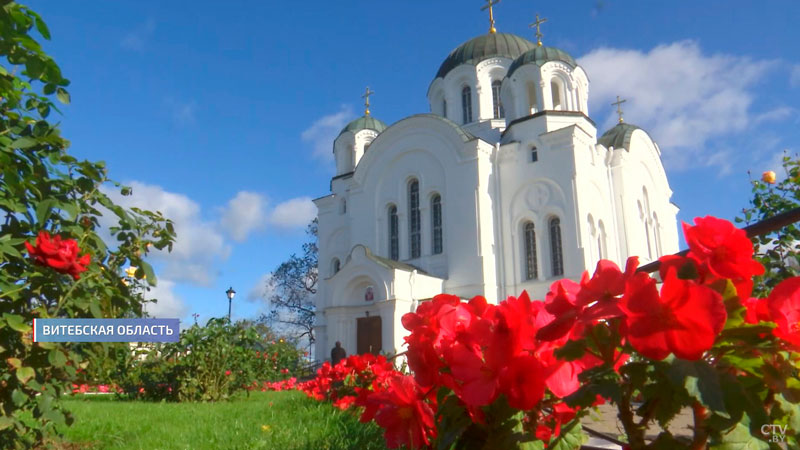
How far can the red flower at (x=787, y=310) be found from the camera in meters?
0.84

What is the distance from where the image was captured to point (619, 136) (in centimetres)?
2184

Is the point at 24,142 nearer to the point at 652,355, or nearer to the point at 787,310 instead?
the point at 652,355

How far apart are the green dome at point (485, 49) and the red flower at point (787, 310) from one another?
75.3 ft

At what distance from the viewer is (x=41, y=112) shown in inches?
104

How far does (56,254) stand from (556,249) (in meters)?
16.7

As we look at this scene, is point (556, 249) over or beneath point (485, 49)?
beneath

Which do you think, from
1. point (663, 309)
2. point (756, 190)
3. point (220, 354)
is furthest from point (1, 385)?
point (756, 190)

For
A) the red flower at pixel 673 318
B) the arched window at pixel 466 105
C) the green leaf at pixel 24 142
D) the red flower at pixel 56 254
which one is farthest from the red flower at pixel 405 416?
the arched window at pixel 466 105

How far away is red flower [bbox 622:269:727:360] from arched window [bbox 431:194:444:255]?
18.3m

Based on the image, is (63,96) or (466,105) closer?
(63,96)

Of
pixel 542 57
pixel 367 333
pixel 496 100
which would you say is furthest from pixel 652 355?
pixel 496 100

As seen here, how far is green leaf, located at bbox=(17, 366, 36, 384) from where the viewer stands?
2.20m

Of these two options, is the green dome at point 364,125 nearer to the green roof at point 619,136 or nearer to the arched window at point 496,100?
the arched window at point 496,100

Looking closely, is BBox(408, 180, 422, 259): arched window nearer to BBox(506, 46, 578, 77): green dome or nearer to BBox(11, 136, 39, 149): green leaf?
BBox(506, 46, 578, 77): green dome
